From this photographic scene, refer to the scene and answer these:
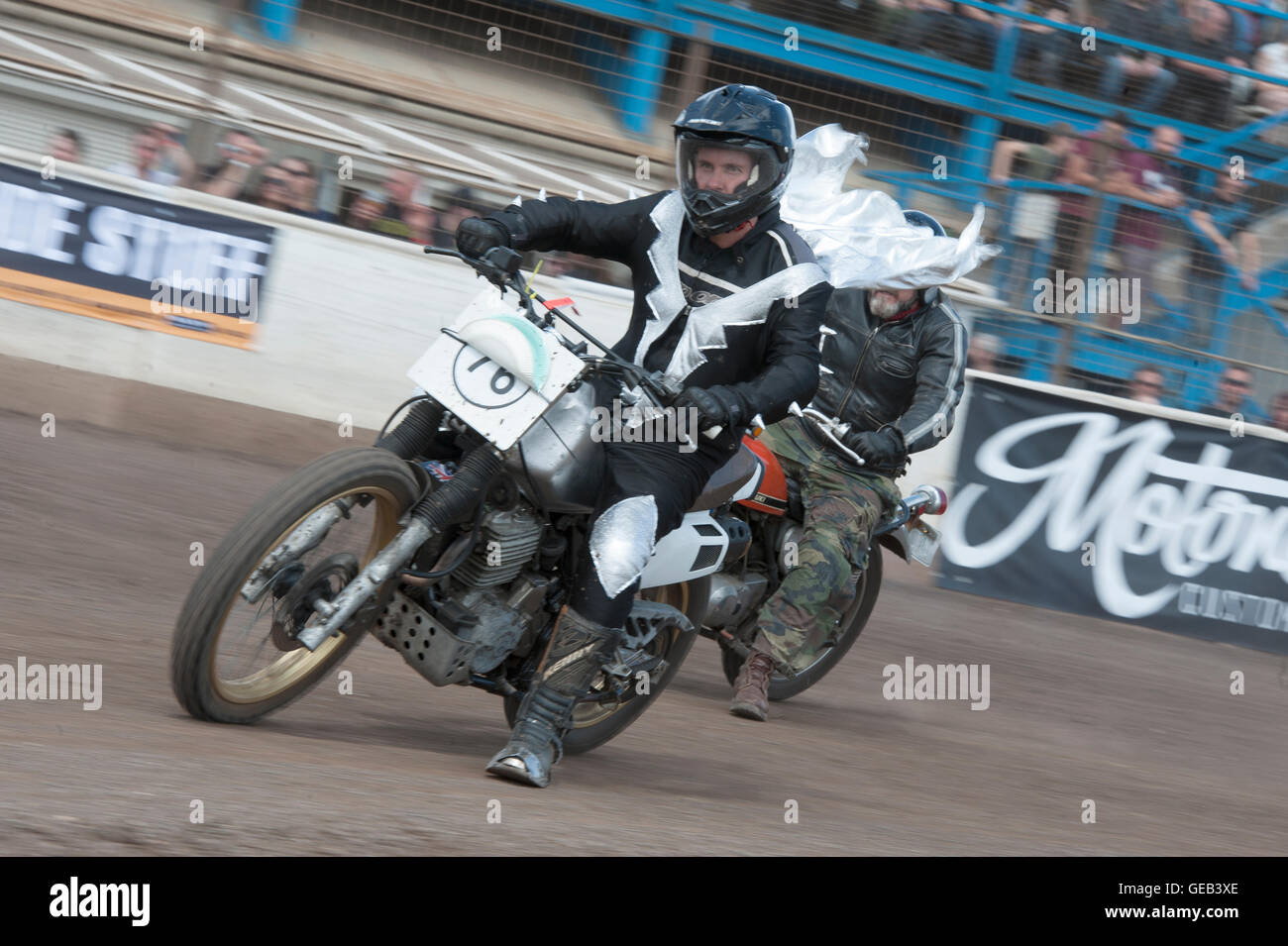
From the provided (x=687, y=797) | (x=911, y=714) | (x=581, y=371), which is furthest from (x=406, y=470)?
(x=911, y=714)

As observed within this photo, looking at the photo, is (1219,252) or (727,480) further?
(1219,252)

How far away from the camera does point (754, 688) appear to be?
21.8 feet

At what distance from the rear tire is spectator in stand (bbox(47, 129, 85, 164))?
5461 mm

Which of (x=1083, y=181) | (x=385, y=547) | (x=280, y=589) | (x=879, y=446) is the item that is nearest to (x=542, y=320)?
(x=385, y=547)

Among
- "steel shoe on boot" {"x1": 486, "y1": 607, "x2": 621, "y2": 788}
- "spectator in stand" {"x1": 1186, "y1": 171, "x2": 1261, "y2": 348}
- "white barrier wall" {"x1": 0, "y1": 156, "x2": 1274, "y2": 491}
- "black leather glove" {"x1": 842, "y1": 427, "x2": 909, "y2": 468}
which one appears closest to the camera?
"steel shoe on boot" {"x1": 486, "y1": 607, "x2": 621, "y2": 788}

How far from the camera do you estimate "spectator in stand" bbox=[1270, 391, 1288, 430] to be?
11094 mm

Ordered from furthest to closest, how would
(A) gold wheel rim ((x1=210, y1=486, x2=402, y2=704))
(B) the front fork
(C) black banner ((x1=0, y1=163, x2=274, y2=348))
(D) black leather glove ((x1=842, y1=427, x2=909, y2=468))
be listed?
1. (C) black banner ((x1=0, y1=163, x2=274, y2=348))
2. (D) black leather glove ((x1=842, y1=427, x2=909, y2=468))
3. (A) gold wheel rim ((x1=210, y1=486, x2=402, y2=704))
4. (B) the front fork

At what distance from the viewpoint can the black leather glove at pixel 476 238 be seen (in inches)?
175

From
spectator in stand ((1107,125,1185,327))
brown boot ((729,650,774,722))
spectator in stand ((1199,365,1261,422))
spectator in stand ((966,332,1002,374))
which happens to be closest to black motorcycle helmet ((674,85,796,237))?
brown boot ((729,650,774,722))

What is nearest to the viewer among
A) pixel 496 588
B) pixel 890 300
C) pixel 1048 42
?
pixel 496 588

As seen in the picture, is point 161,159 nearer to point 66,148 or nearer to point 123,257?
point 66,148

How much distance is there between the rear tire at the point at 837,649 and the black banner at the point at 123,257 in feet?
15.2

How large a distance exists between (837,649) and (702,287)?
9.10ft

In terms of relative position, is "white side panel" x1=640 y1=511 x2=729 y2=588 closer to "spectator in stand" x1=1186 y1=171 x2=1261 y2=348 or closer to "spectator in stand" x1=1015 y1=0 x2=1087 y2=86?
"spectator in stand" x1=1186 y1=171 x2=1261 y2=348
